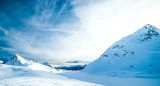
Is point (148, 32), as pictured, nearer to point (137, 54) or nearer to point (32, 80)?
point (137, 54)

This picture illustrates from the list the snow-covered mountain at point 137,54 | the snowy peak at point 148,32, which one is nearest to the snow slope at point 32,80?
the snow-covered mountain at point 137,54

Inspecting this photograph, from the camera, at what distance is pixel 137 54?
38062mm

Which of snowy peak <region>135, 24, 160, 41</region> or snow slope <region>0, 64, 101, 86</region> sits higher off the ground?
snowy peak <region>135, 24, 160, 41</region>

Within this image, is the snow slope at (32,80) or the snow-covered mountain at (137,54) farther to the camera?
the snow-covered mountain at (137,54)

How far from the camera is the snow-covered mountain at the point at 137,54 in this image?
32.0 metres

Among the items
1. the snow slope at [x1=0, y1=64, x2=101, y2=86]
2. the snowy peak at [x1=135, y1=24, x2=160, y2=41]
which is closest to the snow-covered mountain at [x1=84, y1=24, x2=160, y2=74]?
the snowy peak at [x1=135, y1=24, x2=160, y2=41]

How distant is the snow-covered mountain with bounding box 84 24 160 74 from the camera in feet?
105

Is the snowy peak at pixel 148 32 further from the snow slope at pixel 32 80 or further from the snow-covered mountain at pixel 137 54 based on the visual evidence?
the snow slope at pixel 32 80

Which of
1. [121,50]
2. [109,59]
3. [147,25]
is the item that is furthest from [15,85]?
[147,25]

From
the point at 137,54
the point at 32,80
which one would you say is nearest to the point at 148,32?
the point at 137,54

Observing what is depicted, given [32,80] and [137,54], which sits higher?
[137,54]

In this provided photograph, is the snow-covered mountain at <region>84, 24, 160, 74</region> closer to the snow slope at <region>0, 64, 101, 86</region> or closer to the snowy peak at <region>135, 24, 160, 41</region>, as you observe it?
the snowy peak at <region>135, 24, 160, 41</region>

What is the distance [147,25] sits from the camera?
5047 cm

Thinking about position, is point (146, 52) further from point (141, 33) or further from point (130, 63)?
point (141, 33)
